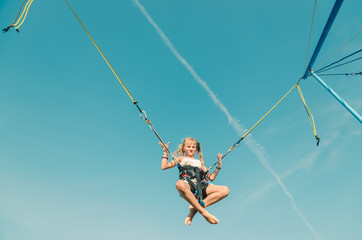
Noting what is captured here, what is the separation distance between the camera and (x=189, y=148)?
6.63 meters

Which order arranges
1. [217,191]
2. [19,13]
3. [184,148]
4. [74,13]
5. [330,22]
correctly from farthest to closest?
[184,148] < [330,22] < [217,191] < [74,13] < [19,13]

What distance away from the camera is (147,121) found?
5.69 metres

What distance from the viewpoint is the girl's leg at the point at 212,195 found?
18.2 ft

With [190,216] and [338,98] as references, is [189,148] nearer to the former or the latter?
[190,216]

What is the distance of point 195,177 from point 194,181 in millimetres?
105

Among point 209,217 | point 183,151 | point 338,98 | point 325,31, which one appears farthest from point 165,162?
point 325,31

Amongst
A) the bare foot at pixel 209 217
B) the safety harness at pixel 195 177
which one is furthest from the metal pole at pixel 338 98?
the bare foot at pixel 209 217

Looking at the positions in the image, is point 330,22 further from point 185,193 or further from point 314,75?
point 185,193

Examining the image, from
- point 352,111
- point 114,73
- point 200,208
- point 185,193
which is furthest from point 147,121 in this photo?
point 352,111

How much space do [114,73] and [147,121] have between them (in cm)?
129

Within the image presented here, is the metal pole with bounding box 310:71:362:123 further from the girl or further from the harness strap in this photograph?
the harness strap

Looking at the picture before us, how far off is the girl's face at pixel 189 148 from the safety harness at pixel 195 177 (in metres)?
0.67

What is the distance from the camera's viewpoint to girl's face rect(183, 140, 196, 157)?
261 inches

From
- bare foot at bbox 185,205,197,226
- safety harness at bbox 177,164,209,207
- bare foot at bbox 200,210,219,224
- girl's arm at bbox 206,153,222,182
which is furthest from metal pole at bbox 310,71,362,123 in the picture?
bare foot at bbox 185,205,197,226
